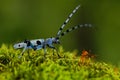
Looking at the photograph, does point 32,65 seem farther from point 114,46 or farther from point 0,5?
point 0,5

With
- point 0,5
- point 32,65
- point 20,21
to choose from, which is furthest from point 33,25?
point 32,65

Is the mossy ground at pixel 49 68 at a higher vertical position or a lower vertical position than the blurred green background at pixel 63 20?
lower

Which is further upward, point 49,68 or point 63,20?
point 63,20

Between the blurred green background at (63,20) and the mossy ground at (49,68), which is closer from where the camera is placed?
the mossy ground at (49,68)

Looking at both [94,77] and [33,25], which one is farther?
[33,25]

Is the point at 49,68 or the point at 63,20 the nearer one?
the point at 49,68
